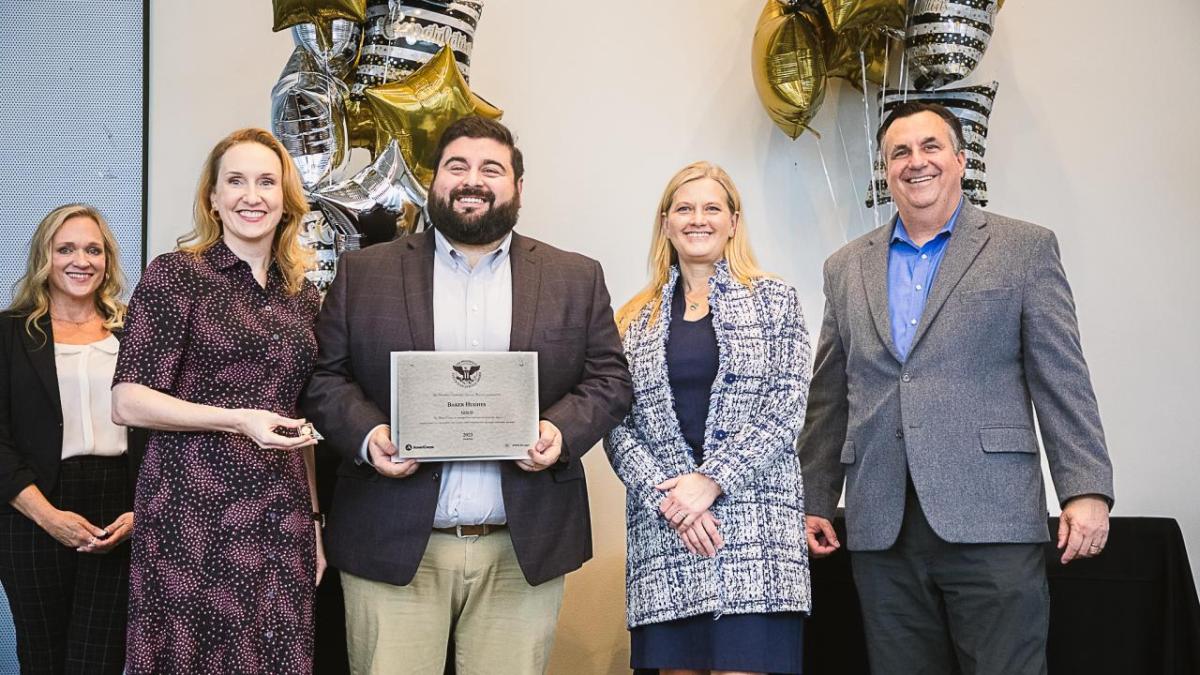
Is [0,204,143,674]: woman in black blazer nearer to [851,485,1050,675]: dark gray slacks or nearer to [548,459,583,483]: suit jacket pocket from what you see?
[548,459,583,483]: suit jacket pocket

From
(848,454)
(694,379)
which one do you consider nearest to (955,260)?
(848,454)

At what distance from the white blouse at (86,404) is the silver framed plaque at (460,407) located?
1106 mm

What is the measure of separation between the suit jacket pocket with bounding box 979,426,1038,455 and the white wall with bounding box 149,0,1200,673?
1608 mm

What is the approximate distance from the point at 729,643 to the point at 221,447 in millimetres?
1122

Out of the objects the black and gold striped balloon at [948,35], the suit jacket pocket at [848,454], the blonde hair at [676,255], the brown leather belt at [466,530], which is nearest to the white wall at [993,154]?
the black and gold striped balloon at [948,35]

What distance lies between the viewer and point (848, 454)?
2436mm

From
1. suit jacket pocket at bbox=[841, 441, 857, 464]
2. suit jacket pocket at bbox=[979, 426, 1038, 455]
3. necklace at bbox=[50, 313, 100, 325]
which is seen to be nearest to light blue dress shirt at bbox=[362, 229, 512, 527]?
suit jacket pocket at bbox=[841, 441, 857, 464]

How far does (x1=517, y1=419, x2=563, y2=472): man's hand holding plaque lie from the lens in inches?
84.6

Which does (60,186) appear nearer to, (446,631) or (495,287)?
(495,287)

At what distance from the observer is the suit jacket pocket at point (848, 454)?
2424 mm

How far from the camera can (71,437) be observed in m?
2.78

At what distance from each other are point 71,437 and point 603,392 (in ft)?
4.79

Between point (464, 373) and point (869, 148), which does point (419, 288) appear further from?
point (869, 148)

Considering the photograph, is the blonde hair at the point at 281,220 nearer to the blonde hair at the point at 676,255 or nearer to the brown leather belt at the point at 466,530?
the brown leather belt at the point at 466,530
